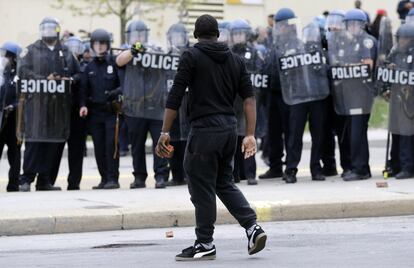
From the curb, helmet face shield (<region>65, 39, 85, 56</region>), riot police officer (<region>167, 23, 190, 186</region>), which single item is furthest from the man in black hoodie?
helmet face shield (<region>65, 39, 85, 56</region>)

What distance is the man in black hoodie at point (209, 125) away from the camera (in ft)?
30.7

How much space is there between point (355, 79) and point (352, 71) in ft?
0.40

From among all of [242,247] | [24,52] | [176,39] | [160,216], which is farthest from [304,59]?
[242,247]

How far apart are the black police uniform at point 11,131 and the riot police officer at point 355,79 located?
3992mm

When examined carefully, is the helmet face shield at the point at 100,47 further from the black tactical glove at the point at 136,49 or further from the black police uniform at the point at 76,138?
the black tactical glove at the point at 136,49

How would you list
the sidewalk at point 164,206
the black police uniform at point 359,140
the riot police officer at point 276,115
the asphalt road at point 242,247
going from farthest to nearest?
1. the riot police officer at point 276,115
2. the black police uniform at point 359,140
3. the sidewalk at point 164,206
4. the asphalt road at point 242,247

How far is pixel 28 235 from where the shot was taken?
11430mm

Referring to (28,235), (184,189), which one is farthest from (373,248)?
(184,189)

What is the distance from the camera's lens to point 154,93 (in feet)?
49.3

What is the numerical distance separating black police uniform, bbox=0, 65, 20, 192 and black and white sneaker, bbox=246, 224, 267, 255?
241 inches

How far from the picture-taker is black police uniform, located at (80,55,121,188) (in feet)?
49.3

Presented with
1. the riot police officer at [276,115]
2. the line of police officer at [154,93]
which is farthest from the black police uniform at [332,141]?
the riot police officer at [276,115]

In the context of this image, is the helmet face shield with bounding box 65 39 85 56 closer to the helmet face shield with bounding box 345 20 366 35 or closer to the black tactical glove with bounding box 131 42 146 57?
the black tactical glove with bounding box 131 42 146 57

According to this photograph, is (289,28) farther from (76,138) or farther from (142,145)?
(76,138)
